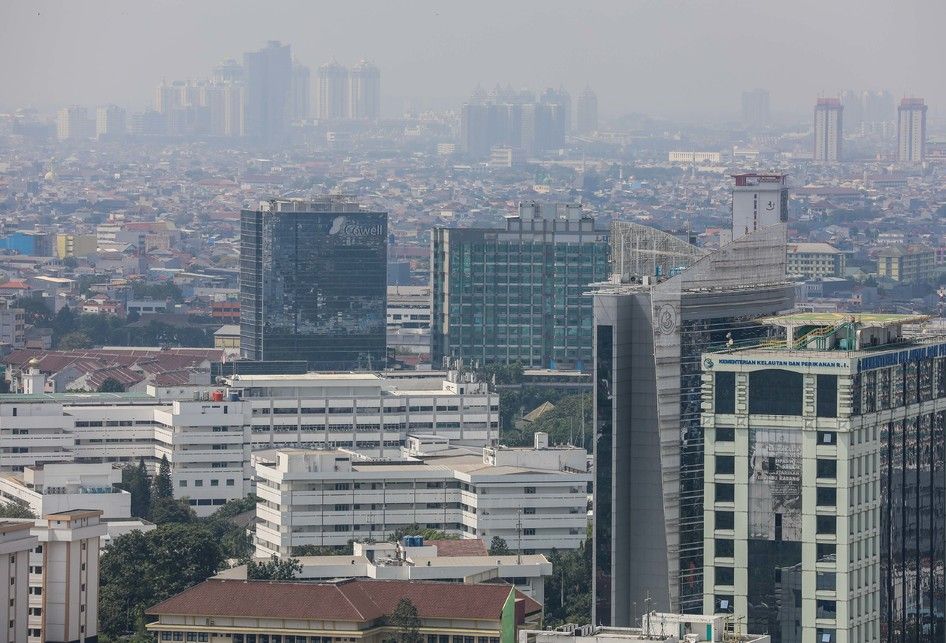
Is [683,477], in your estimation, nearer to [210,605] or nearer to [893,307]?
[210,605]

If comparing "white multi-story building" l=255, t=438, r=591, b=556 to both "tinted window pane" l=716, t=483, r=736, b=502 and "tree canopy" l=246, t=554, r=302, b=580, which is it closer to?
"tree canopy" l=246, t=554, r=302, b=580

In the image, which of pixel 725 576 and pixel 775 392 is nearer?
pixel 775 392

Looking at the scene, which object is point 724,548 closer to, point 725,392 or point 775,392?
point 725,392

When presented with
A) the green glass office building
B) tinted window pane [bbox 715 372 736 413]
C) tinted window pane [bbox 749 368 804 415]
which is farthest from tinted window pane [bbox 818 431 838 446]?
the green glass office building

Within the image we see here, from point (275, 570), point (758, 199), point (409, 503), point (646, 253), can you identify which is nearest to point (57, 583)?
point (275, 570)

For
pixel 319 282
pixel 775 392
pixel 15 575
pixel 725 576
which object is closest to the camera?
pixel 775 392

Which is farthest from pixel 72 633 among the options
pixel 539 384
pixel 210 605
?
pixel 539 384

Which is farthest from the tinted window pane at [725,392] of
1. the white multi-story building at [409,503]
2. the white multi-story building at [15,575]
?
the white multi-story building at [409,503]

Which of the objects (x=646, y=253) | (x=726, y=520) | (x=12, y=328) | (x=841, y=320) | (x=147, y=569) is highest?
(x=646, y=253)
